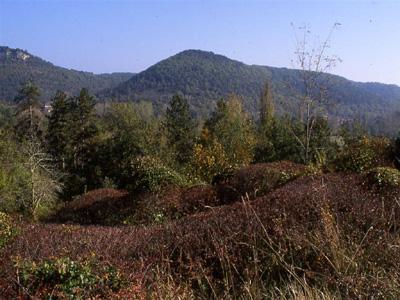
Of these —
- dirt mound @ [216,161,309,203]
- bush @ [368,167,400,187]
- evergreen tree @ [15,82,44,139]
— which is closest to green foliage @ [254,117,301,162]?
dirt mound @ [216,161,309,203]

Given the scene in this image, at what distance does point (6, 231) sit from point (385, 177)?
19.4 ft

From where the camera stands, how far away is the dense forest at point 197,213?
3.16 metres

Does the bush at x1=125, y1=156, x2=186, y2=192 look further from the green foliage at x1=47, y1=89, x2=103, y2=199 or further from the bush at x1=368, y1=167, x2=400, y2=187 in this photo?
the green foliage at x1=47, y1=89, x2=103, y2=199

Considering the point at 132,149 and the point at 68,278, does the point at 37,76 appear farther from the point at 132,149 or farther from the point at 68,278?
the point at 68,278

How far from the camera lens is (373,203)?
568 cm

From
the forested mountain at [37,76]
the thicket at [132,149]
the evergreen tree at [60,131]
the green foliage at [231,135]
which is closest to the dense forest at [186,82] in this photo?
the forested mountain at [37,76]

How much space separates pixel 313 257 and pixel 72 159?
3509 centimetres

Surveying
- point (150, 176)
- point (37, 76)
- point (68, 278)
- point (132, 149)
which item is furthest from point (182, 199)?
point (37, 76)

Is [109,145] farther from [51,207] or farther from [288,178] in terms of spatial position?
[288,178]

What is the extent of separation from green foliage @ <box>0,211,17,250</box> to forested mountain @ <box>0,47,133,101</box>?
119586 mm

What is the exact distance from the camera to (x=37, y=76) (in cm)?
14300

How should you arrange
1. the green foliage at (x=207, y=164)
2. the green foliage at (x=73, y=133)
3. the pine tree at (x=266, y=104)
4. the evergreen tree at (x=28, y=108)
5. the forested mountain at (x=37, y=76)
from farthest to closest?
the forested mountain at (x=37, y=76), the pine tree at (x=266, y=104), the evergreen tree at (x=28, y=108), the green foliage at (x=73, y=133), the green foliage at (x=207, y=164)

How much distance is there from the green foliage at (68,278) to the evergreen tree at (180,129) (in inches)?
1139

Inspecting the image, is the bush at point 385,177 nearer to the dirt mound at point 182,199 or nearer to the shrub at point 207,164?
the dirt mound at point 182,199
